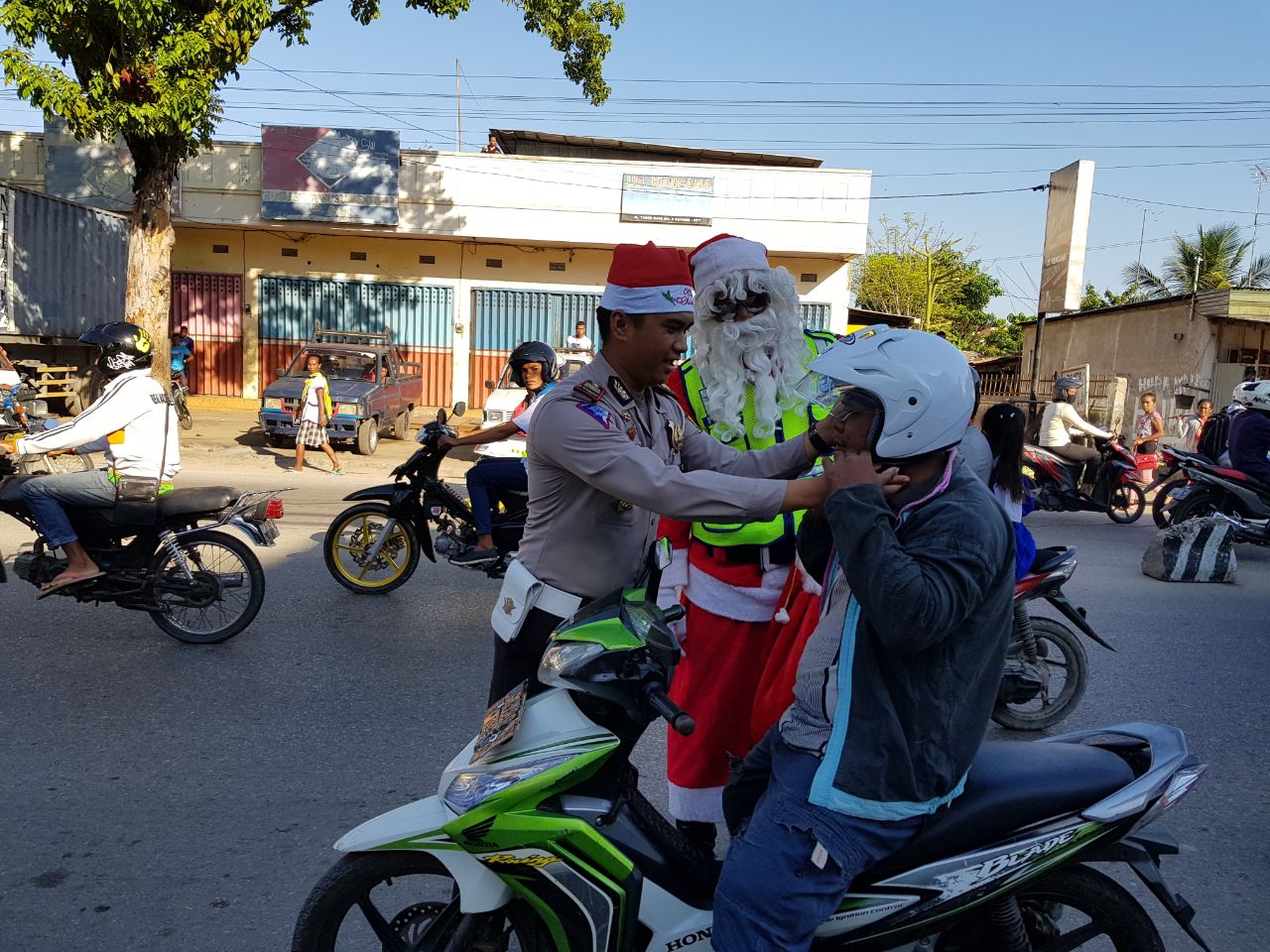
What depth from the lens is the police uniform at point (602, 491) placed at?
100 inches

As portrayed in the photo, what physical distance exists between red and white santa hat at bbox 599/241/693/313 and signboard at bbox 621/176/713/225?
19339 millimetres

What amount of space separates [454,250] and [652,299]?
20460mm

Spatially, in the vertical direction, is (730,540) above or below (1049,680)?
above

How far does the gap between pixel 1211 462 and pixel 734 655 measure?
8137 mm

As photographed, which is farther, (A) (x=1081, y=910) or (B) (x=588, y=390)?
(B) (x=588, y=390)

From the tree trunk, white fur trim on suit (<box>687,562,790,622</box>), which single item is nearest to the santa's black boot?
white fur trim on suit (<box>687,562,790,622</box>)

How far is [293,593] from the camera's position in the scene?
6.91 metres

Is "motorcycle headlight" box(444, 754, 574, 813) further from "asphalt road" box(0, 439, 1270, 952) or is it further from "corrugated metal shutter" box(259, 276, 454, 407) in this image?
"corrugated metal shutter" box(259, 276, 454, 407)

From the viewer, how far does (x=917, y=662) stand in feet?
6.80

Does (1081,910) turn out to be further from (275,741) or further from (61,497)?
(61,497)

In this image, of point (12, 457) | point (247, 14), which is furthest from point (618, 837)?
point (247, 14)

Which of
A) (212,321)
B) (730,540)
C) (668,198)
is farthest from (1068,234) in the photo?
(730,540)

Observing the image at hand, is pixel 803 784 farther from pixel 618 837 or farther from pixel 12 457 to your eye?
pixel 12 457

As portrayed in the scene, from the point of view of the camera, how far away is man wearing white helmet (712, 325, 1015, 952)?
81.0 inches
